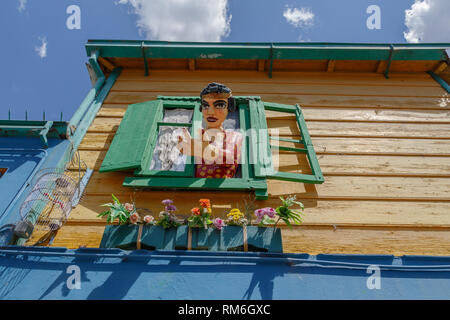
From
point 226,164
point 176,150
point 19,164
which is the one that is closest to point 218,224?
point 226,164

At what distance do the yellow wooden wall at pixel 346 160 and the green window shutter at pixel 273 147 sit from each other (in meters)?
0.15

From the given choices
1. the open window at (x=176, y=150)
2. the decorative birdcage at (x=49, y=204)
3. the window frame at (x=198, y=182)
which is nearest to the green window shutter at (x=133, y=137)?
the open window at (x=176, y=150)

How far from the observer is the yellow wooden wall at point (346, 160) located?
9.25ft

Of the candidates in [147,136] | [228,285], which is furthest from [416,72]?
[228,285]

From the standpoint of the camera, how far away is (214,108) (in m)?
3.15

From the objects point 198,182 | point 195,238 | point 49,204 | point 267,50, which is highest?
point 267,50

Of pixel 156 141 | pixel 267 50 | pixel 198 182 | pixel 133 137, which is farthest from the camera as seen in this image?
pixel 267 50

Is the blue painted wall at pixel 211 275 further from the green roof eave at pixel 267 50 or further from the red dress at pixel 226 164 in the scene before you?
the green roof eave at pixel 267 50

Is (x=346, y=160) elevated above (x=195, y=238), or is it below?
above

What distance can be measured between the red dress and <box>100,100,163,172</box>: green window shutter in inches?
27.0

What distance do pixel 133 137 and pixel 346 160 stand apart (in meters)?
2.61

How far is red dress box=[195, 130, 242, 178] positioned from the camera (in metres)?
3.09

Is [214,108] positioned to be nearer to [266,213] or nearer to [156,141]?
[156,141]

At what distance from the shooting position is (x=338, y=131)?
4.07 meters
